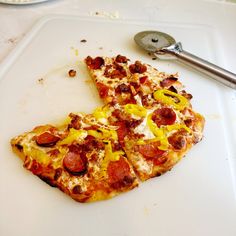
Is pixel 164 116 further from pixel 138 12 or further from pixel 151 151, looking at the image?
pixel 138 12

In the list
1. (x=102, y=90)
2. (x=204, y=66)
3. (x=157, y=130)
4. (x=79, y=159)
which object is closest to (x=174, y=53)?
(x=204, y=66)

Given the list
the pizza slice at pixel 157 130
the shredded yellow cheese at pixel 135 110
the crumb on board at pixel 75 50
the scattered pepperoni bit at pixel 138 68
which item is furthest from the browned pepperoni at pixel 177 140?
the crumb on board at pixel 75 50

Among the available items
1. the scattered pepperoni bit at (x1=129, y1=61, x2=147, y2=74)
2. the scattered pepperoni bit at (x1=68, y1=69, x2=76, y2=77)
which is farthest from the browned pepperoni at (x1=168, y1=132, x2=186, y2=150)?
the scattered pepperoni bit at (x1=68, y1=69, x2=76, y2=77)

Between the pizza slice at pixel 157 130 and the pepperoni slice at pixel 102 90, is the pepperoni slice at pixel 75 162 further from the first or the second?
the pepperoni slice at pixel 102 90

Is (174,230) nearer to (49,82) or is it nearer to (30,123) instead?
(30,123)

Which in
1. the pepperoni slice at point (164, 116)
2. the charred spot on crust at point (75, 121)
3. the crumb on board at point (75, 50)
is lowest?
the pepperoni slice at point (164, 116)

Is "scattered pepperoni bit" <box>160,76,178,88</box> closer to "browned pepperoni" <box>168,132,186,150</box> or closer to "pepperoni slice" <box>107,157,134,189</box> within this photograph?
"browned pepperoni" <box>168,132,186,150</box>
